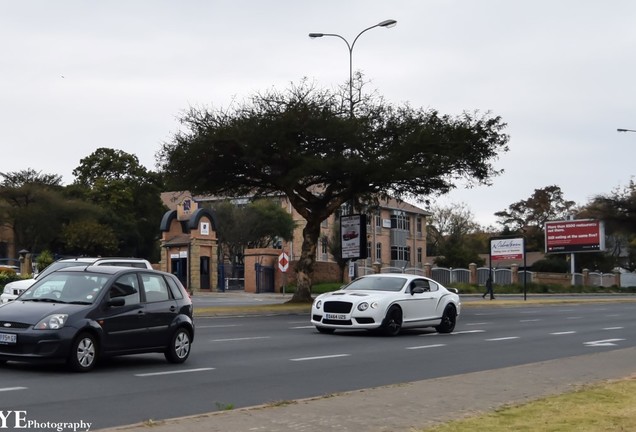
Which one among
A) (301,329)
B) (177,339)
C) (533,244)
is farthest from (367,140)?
(533,244)

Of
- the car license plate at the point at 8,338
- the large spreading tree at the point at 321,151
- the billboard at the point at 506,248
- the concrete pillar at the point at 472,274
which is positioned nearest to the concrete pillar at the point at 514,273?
the concrete pillar at the point at 472,274

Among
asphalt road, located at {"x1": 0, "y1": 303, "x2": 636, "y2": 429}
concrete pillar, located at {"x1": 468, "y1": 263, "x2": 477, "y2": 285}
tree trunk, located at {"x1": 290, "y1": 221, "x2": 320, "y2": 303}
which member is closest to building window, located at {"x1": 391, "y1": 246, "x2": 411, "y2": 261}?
concrete pillar, located at {"x1": 468, "y1": 263, "x2": 477, "y2": 285}

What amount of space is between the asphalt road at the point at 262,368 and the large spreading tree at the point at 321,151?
10.7 meters

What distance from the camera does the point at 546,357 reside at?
17.6 m

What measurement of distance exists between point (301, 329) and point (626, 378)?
40.1 feet

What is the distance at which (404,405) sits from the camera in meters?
10.4

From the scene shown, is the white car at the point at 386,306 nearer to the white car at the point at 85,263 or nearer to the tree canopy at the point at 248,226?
the white car at the point at 85,263

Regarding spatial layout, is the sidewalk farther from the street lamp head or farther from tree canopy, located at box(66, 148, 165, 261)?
tree canopy, located at box(66, 148, 165, 261)

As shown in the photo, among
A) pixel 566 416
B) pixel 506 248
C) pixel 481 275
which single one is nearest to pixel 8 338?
pixel 566 416

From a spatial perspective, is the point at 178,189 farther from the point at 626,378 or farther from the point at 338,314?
the point at 626,378

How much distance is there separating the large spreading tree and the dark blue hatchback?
19997 millimetres

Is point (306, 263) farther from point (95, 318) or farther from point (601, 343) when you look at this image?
point (95, 318)

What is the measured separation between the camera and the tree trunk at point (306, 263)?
1510 inches

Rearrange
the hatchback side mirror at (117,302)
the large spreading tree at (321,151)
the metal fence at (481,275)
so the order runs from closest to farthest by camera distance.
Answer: the hatchback side mirror at (117,302) < the large spreading tree at (321,151) < the metal fence at (481,275)
